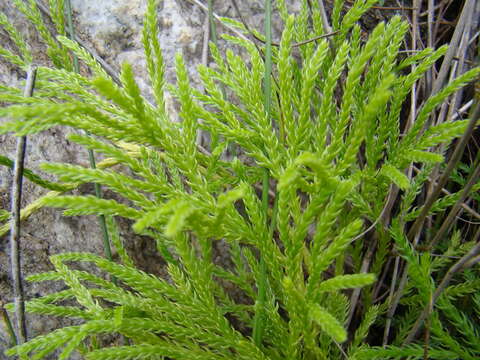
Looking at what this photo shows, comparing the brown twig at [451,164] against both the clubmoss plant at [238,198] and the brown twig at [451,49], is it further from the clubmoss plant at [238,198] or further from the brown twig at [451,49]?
the brown twig at [451,49]

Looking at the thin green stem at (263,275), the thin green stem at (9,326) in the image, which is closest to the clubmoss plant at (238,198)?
the thin green stem at (263,275)

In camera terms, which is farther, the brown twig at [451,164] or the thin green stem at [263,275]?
the thin green stem at [263,275]

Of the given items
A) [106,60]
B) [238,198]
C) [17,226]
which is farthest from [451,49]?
[17,226]

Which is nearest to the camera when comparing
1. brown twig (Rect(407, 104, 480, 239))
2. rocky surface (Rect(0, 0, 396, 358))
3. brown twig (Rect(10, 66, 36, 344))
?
brown twig (Rect(407, 104, 480, 239))

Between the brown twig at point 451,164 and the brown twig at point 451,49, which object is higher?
the brown twig at point 451,49

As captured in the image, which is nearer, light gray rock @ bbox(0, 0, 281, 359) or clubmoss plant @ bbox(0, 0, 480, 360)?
clubmoss plant @ bbox(0, 0, 480, 360)

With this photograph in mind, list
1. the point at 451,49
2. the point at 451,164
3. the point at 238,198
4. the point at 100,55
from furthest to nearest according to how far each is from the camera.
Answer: the point at 100,55 < the point at 451,49 < the point at 451,164 < the point at 238,198

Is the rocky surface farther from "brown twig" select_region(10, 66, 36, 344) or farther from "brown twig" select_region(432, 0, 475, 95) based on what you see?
"brown twig" select_region(432, 0, 475, 95)

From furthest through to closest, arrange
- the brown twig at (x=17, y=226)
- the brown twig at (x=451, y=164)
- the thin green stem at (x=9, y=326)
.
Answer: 1. the thin green stem at (x=9, y=326)
2. the brown twig at (x=17, y=226)
3. the brown twig at (x=451, y=164)

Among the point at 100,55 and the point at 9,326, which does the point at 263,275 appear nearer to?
the point at 9,326

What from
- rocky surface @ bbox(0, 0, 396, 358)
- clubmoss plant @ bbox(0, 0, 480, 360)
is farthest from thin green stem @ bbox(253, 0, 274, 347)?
rocky surface @ bbox(0, 0, 396, 358)

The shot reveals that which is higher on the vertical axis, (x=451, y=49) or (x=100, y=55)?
(x=100, y=55)

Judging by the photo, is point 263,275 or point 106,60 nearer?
point 263,275
